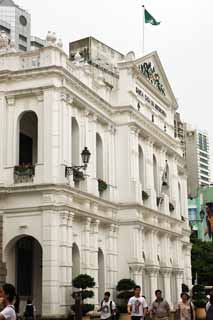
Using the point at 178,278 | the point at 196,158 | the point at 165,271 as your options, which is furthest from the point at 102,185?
the point at 196,158

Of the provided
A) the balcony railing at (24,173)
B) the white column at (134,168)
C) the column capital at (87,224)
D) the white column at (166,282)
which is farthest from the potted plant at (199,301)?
the balcony railing at (24,173)

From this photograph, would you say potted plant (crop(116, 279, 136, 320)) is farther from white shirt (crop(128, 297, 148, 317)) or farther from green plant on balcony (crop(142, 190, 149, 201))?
white shirt (crop(128, 297, 148, 317))

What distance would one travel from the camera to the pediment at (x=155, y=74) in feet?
125

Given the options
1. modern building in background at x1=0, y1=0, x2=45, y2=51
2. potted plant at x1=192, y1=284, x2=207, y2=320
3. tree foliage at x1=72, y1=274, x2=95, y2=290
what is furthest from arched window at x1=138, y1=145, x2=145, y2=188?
modern building in background at x1=0, y1=0, x2=45, y2=51

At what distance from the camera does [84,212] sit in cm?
2798

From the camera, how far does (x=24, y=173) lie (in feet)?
88.1

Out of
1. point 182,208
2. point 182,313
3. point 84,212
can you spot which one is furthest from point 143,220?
point 182,313

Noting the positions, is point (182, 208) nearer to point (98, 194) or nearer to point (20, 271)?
point (98, 194)

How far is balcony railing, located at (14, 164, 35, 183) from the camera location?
2675 centimetres

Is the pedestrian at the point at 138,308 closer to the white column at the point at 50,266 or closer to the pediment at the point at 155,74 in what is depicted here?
the white column at the point at 50,266

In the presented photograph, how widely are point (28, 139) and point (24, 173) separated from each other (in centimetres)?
518

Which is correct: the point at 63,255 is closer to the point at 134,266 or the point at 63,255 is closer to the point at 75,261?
the point at 75,261

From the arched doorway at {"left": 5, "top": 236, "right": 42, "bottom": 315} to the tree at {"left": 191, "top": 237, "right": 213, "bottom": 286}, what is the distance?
1473 inches

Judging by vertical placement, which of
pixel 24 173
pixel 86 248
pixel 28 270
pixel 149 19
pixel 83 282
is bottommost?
pixel 83 282
